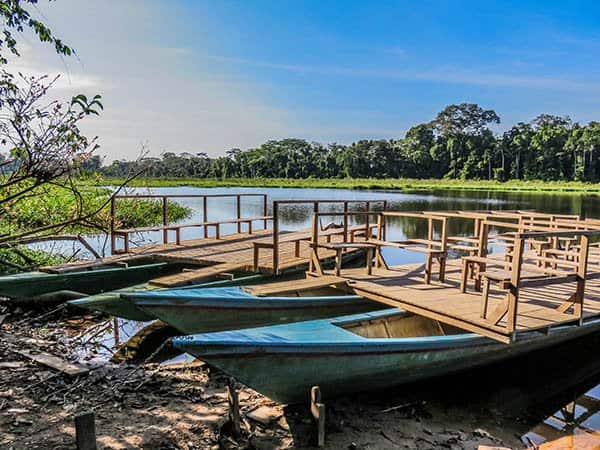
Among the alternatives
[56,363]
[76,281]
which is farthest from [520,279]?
[76,281]

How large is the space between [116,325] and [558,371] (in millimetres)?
6160

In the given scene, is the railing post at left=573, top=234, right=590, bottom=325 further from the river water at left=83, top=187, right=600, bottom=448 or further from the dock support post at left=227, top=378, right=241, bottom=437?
the dock support post at left=227, top=378, right=241, bottom=437

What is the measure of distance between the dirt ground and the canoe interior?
0.65 metres

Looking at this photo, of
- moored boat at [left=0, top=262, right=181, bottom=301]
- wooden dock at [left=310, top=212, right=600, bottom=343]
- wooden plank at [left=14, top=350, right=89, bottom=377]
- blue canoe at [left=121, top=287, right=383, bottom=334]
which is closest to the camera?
wooden dock at [left=310, top=212, right=600, bottom=343]

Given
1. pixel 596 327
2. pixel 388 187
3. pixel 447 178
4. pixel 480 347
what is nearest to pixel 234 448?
pixel 480 347

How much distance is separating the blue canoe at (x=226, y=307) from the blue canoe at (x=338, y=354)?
0.76 metres

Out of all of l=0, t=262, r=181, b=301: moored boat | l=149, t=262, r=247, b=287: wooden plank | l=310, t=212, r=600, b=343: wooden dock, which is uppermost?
l=310, t=212, r=600, b=343: wooden dock

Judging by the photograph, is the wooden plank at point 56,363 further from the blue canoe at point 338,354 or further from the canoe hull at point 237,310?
the blue canoe at point 338,354

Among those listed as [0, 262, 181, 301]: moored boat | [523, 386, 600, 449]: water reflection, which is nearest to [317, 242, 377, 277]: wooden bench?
[523, 386, 600, 449]: water reflection

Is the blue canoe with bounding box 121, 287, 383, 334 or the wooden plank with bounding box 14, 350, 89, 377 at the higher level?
the blue canoe with bounding box 121, 287, 383, 334

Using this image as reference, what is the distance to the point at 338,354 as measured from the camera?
13.0ft

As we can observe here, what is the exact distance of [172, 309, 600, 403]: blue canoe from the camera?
360cm

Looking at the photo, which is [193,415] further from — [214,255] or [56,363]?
[214,255]

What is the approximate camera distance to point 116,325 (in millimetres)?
7047
